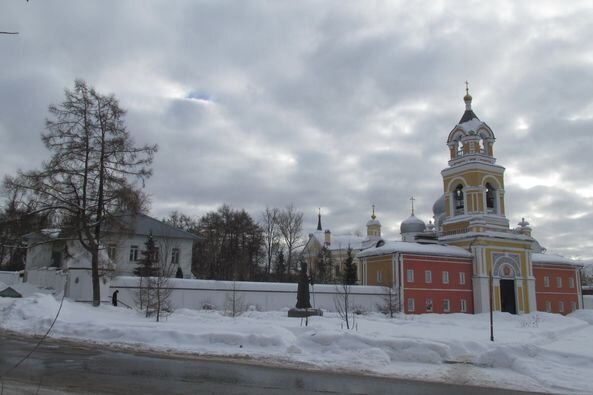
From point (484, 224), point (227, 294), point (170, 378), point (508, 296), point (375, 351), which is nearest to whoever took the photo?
point (170, 378)

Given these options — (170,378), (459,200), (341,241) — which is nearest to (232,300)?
(170,378)

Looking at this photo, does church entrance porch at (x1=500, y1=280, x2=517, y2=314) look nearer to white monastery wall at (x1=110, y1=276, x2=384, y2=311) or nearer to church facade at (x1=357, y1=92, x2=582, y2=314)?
church facade at (x1=357, y1=92, x2=582, y2=314)

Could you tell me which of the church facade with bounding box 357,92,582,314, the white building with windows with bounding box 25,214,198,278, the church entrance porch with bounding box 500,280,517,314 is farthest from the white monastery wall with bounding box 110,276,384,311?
the church entrance porch with bounding box 500,280,517,314

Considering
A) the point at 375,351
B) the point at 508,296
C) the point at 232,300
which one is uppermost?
the point at 508,296

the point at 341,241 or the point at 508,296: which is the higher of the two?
the point at 341,241

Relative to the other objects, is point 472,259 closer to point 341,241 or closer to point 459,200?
point 459,200

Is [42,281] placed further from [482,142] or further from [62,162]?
[482,142]

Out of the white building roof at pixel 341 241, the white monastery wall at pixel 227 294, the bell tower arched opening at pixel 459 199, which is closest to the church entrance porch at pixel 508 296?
the bell tower arched opening at pixel 459 199

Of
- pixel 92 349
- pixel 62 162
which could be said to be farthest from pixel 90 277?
pixel 92 349

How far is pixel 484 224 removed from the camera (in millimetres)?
43594

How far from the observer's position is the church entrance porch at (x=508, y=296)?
4417 centimetres

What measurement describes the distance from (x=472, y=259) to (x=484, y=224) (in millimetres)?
3039

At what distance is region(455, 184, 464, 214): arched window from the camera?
46.7 metres

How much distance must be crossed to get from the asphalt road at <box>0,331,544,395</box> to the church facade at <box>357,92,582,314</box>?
28300 mm
